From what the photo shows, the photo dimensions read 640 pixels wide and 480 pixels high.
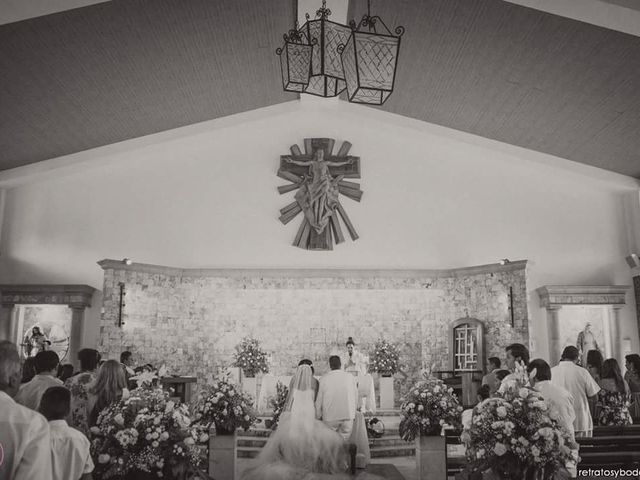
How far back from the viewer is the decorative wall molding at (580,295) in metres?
13.4

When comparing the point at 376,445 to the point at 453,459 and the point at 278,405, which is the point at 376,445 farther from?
the point at 453,459

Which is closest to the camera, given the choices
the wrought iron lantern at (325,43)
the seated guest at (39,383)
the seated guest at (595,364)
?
the seated guest at (39,383)

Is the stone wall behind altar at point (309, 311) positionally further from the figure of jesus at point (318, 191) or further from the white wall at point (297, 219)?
the figure of jesus at point (318, 191)

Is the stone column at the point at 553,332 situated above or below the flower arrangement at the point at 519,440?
above

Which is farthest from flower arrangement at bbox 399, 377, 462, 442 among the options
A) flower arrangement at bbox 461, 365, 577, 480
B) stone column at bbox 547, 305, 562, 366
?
stone column at bbox 547, 305, 562, 366

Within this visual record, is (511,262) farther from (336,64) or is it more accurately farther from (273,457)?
(336,64)

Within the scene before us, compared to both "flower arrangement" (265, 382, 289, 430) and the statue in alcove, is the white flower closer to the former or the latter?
"flower arrangement" (265, 382, 289, 430)

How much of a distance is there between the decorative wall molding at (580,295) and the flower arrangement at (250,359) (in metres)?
6.38

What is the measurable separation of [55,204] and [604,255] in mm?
12658

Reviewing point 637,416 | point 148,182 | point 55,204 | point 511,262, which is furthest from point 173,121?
point 637,416

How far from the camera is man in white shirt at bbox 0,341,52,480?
111 inches

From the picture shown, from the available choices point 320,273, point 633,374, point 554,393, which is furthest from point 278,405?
point 554,393

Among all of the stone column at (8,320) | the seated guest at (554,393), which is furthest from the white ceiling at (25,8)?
the seated guest at (554,393)

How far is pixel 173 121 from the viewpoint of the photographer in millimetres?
13898
